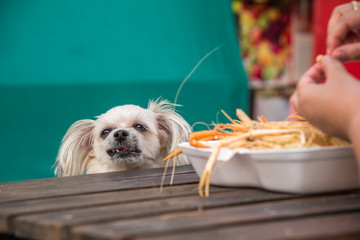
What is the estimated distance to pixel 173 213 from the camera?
37.6 inches

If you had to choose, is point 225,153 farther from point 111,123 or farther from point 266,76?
point 266,76

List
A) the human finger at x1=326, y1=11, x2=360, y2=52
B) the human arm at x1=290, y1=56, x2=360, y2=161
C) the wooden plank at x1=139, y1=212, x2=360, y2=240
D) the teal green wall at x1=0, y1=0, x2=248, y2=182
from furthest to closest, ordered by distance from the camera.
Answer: the teal green wall at x1=0, y1=0, x2=248, y2=182 → the human finger at x1=326, y1=11, x2=360, y2=52 → the human arm at x1=290, y1=56, x2=360, y2=161 → the wooden plank at x1=139, y1=212, x2=360, y2=240

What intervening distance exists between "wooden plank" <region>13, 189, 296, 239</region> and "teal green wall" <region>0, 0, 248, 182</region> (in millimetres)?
1889

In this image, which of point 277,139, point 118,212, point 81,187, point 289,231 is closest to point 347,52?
point 277,139

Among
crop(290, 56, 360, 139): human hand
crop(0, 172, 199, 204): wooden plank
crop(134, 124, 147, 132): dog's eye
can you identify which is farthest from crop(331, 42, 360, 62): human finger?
crop(134, 124, 147, 132): dog's eye

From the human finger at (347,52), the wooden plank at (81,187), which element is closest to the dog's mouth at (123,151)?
the wooden plank at (81,187)

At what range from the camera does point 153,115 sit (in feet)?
7.95

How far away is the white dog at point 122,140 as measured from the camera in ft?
7.17

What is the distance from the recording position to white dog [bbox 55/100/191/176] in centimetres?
219

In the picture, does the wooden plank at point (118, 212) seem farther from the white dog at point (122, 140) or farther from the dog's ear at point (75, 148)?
the dog's ear at point (75, 148)

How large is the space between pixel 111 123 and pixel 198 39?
3.87ft

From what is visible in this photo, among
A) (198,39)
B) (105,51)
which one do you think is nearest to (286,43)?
(198,39)

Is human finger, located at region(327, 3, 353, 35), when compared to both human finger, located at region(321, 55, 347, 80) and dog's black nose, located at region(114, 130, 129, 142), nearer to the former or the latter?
human finger, located at region(321, 55, 347, 80)

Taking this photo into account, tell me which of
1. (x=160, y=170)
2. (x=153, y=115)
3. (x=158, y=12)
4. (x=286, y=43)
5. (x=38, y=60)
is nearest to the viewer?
(x=160, y=170)
